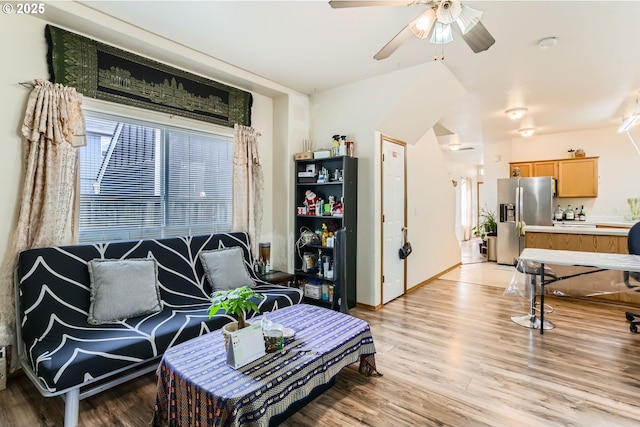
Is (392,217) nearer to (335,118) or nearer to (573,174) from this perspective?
(335,118)

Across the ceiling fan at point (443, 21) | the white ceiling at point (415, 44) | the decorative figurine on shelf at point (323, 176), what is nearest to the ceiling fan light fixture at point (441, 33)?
the ceiling fan at point (443, 21)

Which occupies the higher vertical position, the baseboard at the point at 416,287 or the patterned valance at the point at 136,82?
the patterned valance at the point at 136,82

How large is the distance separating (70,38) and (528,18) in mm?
3614

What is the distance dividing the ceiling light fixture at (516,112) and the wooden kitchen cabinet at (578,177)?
7.10 ft

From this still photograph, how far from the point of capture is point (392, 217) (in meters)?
4.01

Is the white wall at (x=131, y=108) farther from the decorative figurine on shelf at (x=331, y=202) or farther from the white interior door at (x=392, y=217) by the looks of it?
the white interior door at (x=392, y=217)

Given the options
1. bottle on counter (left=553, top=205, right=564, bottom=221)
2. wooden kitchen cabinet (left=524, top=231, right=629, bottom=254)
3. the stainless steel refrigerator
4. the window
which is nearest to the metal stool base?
wooden kitchen cabinet (left=524, top=231, right=629, bottom=254)

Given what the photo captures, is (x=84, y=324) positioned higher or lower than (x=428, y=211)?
lower

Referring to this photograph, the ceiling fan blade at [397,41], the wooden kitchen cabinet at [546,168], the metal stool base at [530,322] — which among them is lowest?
the metal stool base at [530,322]

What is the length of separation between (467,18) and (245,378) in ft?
7.65

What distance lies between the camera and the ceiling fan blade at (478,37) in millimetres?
1922

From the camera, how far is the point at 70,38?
2457 millimetres

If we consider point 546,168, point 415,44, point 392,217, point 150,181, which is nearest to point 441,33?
point 415,44

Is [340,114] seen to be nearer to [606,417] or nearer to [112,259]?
[112,259]
